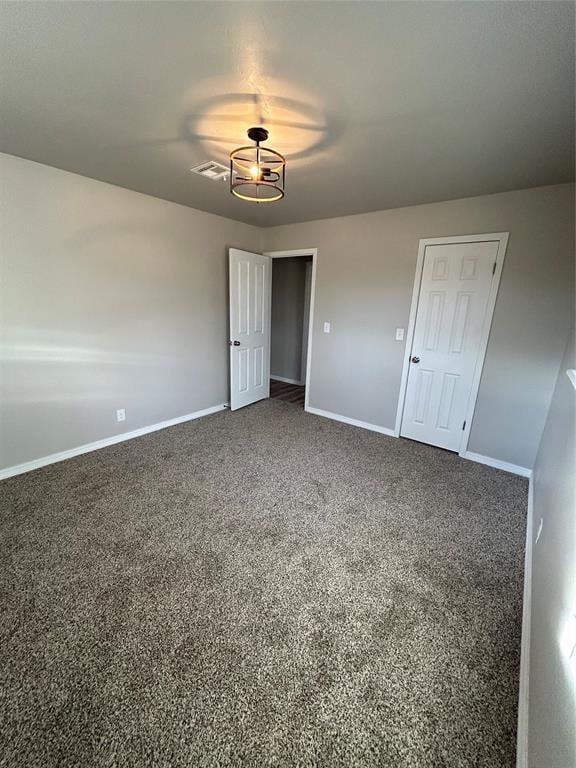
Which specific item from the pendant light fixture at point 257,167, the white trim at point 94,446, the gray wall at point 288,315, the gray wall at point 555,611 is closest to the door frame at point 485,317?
the gray wall at point 555,611

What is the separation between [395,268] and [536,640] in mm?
3057

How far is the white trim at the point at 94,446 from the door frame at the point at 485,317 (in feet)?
7.82

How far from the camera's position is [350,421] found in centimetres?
395

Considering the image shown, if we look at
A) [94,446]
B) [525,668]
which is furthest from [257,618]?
[94,446]

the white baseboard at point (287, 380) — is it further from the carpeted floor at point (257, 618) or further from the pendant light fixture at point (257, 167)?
the pendant light fixture at point (257, 167)

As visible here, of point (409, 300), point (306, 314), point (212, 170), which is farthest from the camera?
point (306, 314)

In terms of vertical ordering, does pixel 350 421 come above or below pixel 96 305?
below

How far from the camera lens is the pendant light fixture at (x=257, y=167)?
1828 mm

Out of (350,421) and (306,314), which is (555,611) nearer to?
(350,421)

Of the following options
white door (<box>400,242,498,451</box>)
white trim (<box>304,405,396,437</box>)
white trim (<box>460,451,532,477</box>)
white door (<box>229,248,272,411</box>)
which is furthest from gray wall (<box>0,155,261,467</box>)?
white trim (<box>460,451,532,477</box>)

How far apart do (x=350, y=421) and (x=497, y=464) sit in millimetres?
1566

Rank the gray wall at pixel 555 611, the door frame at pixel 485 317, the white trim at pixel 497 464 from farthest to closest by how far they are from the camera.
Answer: the white trim at pixel 497 464 < the door frame at pixel 485 317 < the gray wall at pixel 555 611

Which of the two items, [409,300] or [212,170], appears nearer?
[212,170]

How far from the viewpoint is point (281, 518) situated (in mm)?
2238
